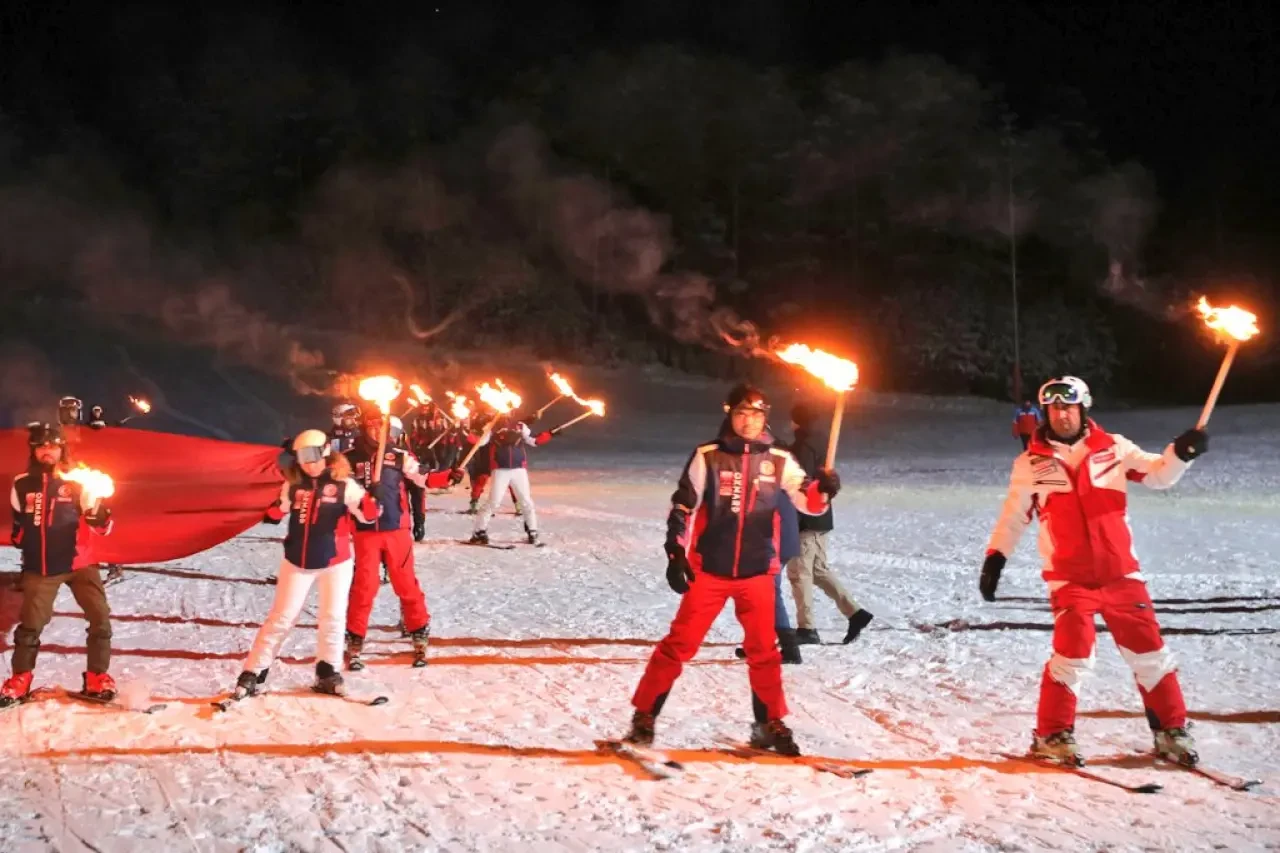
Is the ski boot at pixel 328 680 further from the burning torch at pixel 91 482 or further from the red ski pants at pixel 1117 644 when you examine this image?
the red ski pants at pixel 1117 644

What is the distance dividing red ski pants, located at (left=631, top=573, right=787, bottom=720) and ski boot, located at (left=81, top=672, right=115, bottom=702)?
3483mm

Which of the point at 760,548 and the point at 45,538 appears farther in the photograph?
the point at 45,538

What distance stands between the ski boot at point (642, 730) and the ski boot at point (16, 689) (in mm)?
3800

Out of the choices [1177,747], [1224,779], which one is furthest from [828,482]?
[1224,779]

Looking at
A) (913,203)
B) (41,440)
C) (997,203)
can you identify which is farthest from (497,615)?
(913,203)

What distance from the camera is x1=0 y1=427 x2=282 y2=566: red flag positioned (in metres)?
8.98

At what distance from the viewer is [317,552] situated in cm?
661

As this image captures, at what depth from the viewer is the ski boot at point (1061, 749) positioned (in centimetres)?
515

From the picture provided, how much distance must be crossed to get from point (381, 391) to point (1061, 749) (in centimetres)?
466

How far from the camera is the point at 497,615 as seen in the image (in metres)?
9.64

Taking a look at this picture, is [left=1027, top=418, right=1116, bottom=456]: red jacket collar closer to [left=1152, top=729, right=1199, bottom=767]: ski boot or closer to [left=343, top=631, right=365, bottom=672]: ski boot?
[left=1152, top=729, right=1199, bottom=767]: ski boot

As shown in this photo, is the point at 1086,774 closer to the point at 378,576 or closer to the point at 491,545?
the point at 378,576

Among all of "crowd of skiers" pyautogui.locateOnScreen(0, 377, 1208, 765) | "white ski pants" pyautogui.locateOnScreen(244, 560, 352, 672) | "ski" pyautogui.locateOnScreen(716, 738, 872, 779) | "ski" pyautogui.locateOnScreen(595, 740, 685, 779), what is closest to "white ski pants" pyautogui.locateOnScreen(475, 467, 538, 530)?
"white ski pants" pyautogui.locateOnScreen(244, 560, 352, 672)

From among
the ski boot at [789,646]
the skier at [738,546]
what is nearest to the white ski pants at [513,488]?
the ski boot at [789,646]
